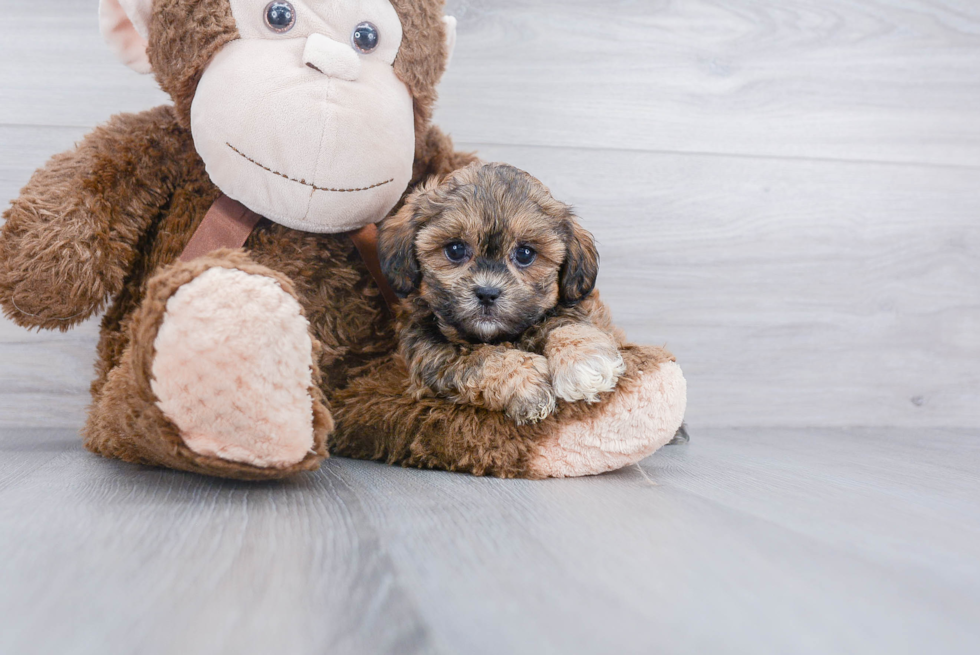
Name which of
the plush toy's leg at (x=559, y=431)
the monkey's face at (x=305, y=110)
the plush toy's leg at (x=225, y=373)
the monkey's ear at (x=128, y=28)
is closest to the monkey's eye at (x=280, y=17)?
the monkey's face at (x=305, y=110)

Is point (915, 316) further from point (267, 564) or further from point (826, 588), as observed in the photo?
point (267, 564)

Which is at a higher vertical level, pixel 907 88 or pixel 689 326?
pixel 907 88

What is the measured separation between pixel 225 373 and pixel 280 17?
2.02ft

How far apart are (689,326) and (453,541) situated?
3.90 feet

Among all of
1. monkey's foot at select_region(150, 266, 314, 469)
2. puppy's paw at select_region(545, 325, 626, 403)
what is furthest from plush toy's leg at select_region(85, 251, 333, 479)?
puppy's paw at select_region(545, 325, 626, 403)

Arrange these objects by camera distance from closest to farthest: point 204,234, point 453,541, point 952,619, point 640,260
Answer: point 952,619 < point 453,541 < point 204,234 < point 640,260

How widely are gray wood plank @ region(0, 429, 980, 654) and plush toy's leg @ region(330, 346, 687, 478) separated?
0.14ft

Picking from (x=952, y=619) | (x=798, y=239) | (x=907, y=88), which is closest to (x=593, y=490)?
(x=952, y=619)

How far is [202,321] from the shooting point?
850 mm

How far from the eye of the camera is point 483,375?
3.61ft

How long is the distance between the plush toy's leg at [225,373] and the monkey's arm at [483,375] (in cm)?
24

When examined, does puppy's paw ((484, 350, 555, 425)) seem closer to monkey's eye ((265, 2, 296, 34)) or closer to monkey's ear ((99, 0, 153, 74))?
monkey's eye ((265, 2, 296, 34))

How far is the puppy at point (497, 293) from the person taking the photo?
42.8 inches

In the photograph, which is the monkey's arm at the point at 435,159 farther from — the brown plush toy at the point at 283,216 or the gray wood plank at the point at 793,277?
the gray wood plank at the point at 793,277
